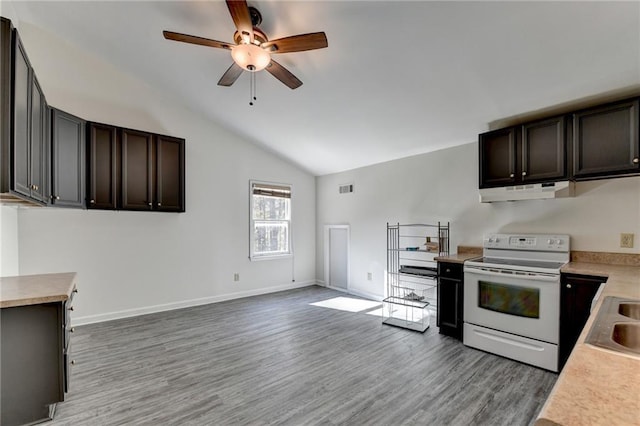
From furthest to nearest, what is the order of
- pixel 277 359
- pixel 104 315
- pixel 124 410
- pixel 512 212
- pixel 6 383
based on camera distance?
pixel 104 315
pixel 512 212
pixel 277 359
pixel 124 410
pixel 6 383

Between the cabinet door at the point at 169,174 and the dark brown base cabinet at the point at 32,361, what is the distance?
2425 millimetres

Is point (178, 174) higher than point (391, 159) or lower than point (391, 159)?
lower

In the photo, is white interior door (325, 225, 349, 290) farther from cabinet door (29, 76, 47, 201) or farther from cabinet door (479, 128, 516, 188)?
cabinet door (29, 76, 47, 201)

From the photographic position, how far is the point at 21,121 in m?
2.01

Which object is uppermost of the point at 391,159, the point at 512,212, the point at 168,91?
the point at 168,91

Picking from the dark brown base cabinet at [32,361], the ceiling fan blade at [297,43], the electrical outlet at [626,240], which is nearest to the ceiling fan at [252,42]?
the ceiling fan blade at [297,43]

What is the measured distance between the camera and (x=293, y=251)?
6.00 metres

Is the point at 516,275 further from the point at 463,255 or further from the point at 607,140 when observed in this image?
the point at 607,140

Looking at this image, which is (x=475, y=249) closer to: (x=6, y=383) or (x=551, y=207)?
(x=551, y=207)

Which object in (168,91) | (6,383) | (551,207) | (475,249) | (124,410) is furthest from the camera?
(168,91)

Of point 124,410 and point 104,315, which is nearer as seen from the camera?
point 124,410

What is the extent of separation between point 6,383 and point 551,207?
190 inches

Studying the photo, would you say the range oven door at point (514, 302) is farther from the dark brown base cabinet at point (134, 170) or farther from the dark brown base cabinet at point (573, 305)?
the dark brown base cabinet at point (134, 170)

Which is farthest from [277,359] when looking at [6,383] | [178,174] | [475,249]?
[178,174]
